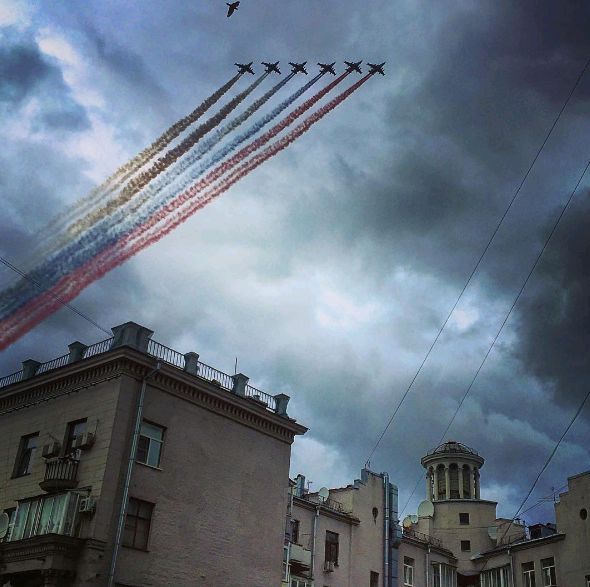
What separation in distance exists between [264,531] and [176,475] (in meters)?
6.75

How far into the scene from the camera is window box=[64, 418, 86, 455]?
38562mm

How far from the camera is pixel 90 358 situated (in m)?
38.8

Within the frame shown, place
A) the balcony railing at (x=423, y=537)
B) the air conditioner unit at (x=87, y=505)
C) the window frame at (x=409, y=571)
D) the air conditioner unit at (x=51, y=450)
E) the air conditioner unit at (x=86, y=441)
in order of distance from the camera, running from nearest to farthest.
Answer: the air conditioner unit at (x=87, y=505) < the air conditioner unit at (x=86, y=441) < the air conditioner unit at (x=51, y=450) < the window frame at (x=409, y=571) < the balcony railing at (x=423, y=537)

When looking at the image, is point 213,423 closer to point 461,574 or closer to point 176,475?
point 176,475

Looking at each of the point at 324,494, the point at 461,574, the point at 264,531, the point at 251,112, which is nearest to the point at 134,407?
the point at 264,531

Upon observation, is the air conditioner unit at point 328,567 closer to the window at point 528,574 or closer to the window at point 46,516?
the window at point 528,574

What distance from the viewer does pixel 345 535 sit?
5619cm

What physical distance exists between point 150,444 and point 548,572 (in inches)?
1404

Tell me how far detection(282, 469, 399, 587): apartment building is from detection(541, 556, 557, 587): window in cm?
1121

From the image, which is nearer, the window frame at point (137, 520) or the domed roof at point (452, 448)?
the window frame at point (137, 520)

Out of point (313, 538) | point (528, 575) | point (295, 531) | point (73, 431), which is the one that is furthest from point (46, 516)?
point (528, 575)

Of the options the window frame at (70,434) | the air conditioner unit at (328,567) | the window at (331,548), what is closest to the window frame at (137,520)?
the window frame at (70,434)

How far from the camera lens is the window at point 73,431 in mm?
38562

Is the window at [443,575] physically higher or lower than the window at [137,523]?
higher
